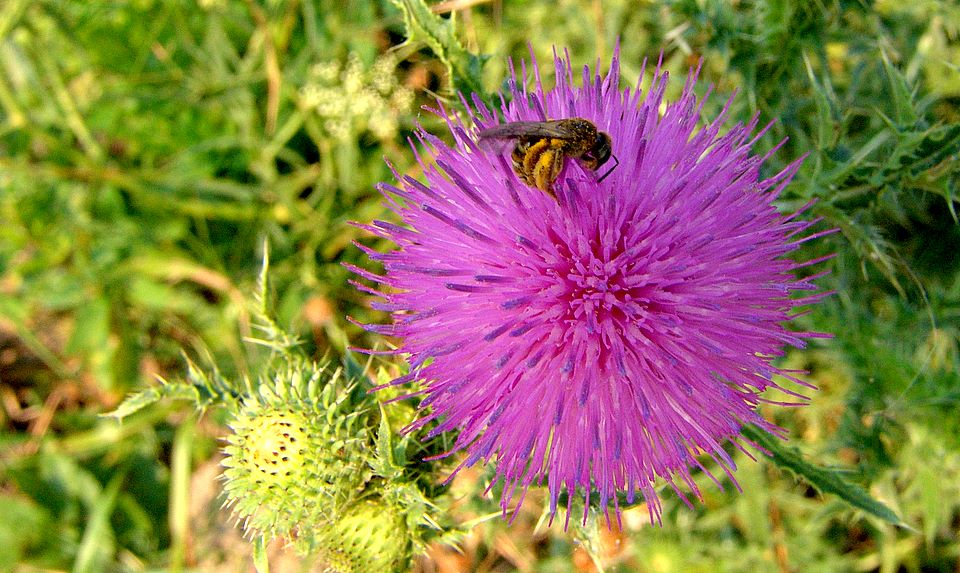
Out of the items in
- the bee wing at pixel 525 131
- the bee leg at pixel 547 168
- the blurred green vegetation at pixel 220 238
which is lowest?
the blurred green vegetation at pixel 220 238

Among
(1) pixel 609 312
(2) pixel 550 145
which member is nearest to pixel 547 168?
(2) pixel 550 145

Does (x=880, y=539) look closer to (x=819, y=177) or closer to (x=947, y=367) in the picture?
(x=947, y=367)

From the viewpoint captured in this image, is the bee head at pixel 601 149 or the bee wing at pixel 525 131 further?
the bee head at pixel 601 149

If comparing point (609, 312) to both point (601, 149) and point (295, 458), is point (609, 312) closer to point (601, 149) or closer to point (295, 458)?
point (601, 149)

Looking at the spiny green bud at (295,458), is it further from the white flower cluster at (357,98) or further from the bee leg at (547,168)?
the white flower cluster at (357,98)

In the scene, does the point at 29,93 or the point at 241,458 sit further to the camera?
the point at 29,93

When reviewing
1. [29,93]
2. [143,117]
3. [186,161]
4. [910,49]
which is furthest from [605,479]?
[29,93]

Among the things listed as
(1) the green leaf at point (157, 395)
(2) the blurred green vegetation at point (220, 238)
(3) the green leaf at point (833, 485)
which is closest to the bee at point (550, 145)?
(3) the green leaf at point (833, 485)
